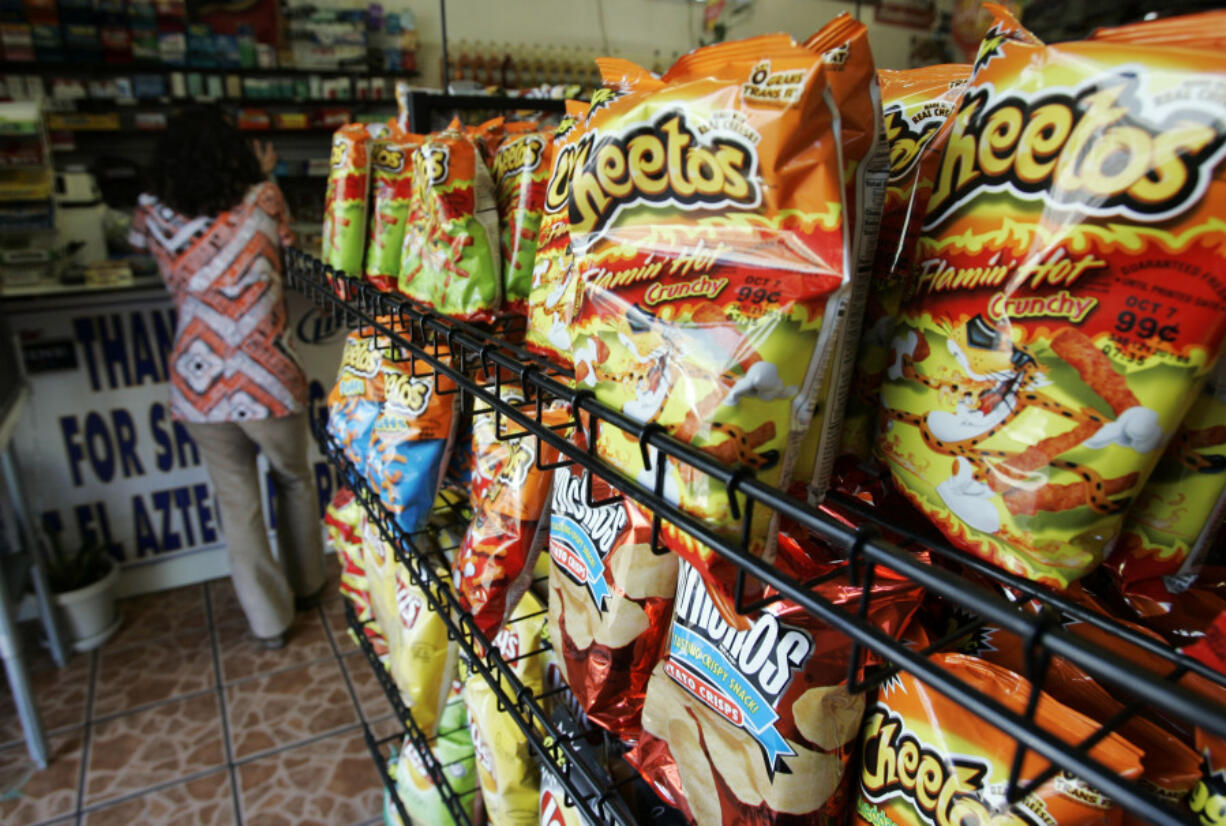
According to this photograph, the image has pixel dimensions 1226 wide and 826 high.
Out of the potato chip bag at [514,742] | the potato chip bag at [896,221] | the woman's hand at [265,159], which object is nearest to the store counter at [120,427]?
the woman's hand at [265,159]

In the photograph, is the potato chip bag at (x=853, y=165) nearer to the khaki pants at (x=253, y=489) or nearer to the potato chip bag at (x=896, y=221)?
the potato chip bag at (x=896, y=221)

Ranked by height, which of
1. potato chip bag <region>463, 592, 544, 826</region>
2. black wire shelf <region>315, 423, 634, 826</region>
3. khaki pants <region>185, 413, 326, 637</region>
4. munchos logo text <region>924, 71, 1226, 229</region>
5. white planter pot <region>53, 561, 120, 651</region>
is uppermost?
munchos logo text <region>924, 71, 1226, 229</region>

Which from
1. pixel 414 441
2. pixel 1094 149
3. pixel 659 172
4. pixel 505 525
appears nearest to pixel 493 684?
pixel 505 525

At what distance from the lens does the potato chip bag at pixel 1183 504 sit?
47 cm

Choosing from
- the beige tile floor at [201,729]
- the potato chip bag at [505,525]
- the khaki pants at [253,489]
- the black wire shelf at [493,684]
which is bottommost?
the beige tile floor at [201,729]

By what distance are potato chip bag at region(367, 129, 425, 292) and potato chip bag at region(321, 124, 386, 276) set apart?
0.11 ft

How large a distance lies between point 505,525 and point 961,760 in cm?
56

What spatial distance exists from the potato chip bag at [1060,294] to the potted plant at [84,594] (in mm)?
3139

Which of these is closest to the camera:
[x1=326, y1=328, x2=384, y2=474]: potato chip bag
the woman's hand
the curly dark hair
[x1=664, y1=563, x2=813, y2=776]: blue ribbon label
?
[x1=664, y1=563, x2=813, y2=776]: blue ribbon label

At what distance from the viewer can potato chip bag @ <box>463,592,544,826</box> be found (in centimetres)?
104

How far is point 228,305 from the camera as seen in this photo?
8.09ft

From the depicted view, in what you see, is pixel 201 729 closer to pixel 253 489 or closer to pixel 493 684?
pixel 253 489

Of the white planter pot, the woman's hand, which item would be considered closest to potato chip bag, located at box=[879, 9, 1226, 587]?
the woman's hand

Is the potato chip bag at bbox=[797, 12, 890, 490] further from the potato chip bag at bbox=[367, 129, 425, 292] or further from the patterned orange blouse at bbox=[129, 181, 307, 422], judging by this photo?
the patterned orange blouse at bbox=[129, 181, 307, 422]
